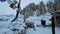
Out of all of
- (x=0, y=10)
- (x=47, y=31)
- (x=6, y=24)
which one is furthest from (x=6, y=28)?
(x=47, y=31)

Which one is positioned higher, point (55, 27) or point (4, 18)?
point (4, 18)

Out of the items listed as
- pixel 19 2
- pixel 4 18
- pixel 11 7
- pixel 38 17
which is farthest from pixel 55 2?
pixel 4 18

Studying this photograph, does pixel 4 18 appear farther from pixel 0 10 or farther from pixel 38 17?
pixel 38 17

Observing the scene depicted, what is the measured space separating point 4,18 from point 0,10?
0.11 metres

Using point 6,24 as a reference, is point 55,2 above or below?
above

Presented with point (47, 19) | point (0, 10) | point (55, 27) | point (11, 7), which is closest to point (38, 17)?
point (47, 19)

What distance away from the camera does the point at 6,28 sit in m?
1.68

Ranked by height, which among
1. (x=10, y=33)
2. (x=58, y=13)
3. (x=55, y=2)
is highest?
(x=55, y=2)

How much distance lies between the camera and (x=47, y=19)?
1.67 metres

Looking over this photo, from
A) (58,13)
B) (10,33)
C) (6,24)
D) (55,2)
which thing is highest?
(55,2)

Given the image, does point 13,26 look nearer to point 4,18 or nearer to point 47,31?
point 4,18

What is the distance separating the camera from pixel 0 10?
5.52ft

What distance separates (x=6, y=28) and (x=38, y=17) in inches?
16.9

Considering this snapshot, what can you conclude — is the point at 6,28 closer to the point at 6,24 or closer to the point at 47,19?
the point at 6,24
